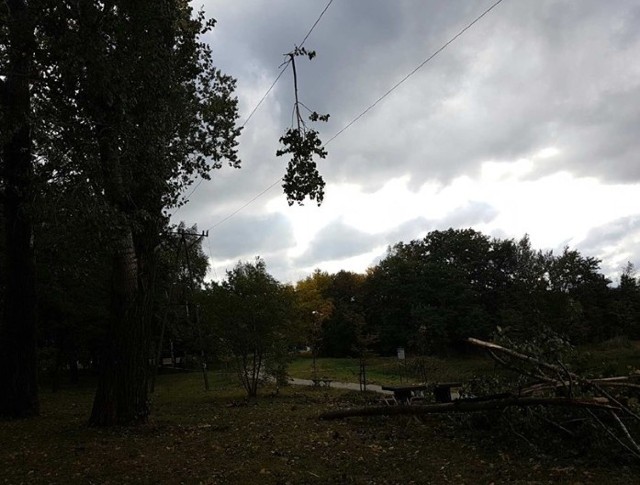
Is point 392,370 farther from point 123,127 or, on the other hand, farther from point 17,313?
point 123,127

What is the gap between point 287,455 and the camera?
6.38 meters

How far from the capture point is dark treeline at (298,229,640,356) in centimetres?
3625

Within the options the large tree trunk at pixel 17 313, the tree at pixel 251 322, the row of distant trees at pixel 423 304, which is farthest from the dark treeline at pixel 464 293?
the large tree trunk at pixel 17 313

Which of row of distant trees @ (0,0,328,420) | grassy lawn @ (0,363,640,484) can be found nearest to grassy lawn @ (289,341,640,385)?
grassy lawn @ (0,363,640,484)

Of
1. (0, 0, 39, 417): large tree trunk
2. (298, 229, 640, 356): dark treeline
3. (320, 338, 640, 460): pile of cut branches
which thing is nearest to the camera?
(320, 338, 640, 460): pile of cut branches

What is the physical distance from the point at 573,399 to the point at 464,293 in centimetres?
3733

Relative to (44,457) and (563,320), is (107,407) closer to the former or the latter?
(44,457)

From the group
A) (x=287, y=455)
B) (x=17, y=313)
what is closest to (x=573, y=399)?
(x=287, y=455)

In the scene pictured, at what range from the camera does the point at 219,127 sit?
12.1 meters

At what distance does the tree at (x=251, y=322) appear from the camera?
51.9 feet

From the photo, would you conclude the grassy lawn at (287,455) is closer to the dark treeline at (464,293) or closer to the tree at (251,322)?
the tree at (251,322)

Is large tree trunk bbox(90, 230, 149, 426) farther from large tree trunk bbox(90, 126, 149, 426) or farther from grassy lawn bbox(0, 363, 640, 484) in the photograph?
grassy lawn bbox(0, 363, 640, 484)

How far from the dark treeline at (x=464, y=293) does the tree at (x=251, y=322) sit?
1496cm

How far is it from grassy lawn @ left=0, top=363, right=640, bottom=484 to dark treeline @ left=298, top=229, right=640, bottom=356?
20187 millimetres
